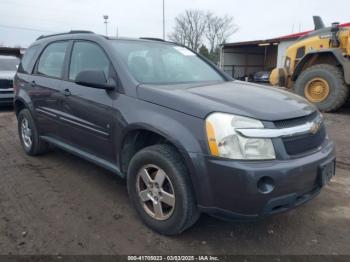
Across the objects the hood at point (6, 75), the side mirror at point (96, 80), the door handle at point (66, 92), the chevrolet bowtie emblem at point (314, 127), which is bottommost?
the hood at point (6, 75)

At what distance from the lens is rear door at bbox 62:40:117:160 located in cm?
325

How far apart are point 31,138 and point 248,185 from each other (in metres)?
3.64

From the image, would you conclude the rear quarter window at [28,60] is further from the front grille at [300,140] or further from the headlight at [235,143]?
the front grille at [300,140]

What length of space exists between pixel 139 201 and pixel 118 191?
82 centimetres

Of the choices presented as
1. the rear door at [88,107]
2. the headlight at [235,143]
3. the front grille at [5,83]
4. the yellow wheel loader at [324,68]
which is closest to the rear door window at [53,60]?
the rear door at [88,107]

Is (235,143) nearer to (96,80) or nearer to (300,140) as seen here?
(300,140)

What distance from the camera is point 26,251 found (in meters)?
2.61

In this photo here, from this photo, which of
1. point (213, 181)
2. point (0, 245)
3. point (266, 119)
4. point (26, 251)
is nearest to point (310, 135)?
point (266, 119)

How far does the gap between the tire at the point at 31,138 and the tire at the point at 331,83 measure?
6.71 metres

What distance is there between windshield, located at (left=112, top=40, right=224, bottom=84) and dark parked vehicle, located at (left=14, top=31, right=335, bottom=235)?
0.01m

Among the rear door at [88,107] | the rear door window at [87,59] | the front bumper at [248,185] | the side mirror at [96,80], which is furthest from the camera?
the rear door window at [87,59]

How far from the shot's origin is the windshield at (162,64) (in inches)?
130

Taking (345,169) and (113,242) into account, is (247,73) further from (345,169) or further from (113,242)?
(113,242)

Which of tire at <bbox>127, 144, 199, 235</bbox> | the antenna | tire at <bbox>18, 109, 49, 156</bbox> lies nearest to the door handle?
tire at <bbox>18, 109, 49, 156</bbox>
